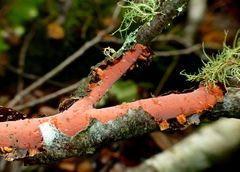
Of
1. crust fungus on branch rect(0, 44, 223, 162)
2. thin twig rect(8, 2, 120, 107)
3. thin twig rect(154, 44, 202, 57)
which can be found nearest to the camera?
crust fungus on branch rect(0, 44, 223, 162)

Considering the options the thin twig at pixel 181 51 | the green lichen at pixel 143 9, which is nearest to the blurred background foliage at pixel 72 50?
the thin twig at pixel 181 51

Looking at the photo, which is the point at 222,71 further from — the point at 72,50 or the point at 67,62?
the point at 72,50

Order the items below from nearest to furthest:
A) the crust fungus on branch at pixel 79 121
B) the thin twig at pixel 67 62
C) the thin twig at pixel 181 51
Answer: the crust fungus on branch at pixel 79 121 → the thin twig at pixel 67 62 → the thin twig at pixel 181 51

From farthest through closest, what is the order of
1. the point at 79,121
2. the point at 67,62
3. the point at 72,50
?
the point at 72,50
the point at 67,62
the point at 79,121

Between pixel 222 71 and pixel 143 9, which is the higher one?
pixel 143 9

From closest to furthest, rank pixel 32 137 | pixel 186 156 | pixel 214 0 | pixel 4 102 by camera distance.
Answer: pixel 32 137 < pixel 186 156 < pixel 4 102 < pixel 214 0

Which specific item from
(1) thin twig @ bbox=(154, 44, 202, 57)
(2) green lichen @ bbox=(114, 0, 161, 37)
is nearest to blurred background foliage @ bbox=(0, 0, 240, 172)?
(1) thin twig @ bbox=(154, 44, 202, 57)

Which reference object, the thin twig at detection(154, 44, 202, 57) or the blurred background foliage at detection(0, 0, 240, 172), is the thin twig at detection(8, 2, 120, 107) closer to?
the blurred background foliage at detection(0, 0, 240, 172)

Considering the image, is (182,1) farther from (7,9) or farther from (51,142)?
(7,9)

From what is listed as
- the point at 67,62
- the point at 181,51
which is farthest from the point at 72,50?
the point at 181,51

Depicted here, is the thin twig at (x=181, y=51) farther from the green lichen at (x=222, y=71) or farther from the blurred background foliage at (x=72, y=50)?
the green lichen at (x=222, y=71)

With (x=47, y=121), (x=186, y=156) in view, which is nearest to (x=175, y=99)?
(x=47, y=121)
